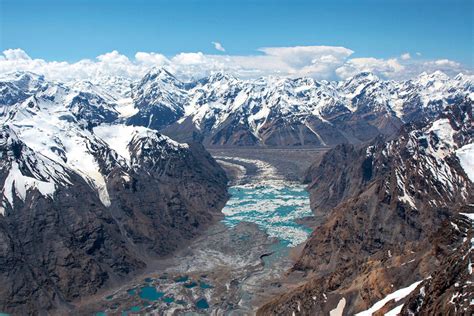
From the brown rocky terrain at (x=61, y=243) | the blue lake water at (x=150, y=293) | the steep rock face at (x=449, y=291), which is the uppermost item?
the steep rock face at (x=449, y=291)

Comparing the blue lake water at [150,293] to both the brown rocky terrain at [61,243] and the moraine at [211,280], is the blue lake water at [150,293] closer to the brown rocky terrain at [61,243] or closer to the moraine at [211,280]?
the moraine at [211,280]

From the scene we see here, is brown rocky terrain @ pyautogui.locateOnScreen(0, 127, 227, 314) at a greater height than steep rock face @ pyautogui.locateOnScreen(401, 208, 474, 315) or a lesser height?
lesser

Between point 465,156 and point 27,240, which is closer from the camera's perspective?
point 27,240

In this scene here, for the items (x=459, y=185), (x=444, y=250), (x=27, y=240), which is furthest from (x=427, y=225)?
(x=27, y=240)

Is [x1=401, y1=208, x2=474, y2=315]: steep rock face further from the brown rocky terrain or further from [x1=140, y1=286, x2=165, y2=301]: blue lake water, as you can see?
the brown rocky terrain

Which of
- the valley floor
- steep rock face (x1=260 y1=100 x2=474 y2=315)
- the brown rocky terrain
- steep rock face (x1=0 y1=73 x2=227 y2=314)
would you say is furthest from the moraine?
steep rock face (x1=260 y1=100 x2=474 y2=315)

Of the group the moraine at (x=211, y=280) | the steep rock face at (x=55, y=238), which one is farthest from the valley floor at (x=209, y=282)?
the steep rock face at (x=55, y=238)

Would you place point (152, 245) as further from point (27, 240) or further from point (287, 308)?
point (287, 308)

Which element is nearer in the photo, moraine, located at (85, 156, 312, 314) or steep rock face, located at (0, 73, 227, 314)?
moraine, located at (85, 156, 312, 314)

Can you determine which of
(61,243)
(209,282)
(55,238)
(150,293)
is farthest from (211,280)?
(55,238)

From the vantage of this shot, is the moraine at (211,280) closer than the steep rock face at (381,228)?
No

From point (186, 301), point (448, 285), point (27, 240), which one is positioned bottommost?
point (186, 301)
